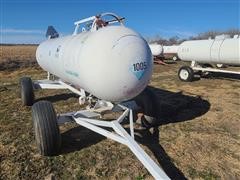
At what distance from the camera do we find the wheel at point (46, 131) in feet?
15.6

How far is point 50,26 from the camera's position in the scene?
10.2 meters

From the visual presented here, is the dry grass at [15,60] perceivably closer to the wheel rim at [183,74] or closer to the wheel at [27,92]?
the wheel rim at [183,74]

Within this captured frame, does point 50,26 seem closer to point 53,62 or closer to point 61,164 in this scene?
point 53,62

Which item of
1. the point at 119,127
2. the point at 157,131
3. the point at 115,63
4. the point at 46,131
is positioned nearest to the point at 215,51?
the point at 157,131

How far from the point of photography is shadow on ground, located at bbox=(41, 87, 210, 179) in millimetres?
4944

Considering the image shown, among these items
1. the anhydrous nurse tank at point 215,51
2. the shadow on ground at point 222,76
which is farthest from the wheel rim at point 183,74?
the shadow on ground at point 222,76

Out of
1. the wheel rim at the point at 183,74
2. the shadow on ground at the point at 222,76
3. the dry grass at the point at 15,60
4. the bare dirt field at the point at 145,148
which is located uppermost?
the dry grass at the point at 15,60

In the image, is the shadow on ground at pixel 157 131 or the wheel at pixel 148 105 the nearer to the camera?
the shadow on ground at pixel 157 131

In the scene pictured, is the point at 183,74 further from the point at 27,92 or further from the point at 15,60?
the point at 15,60

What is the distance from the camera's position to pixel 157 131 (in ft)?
20.1

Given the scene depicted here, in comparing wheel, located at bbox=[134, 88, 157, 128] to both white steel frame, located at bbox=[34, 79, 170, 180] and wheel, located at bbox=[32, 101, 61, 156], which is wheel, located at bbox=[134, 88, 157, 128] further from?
wheel, located at bbox=[32, 101, 61, 156]

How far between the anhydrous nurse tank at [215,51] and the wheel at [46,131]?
8.85 metres

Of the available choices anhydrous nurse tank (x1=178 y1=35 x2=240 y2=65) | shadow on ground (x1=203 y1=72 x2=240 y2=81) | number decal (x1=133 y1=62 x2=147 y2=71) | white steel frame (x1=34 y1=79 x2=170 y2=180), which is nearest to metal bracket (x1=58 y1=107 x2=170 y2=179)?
white steel frame (x1=34 y1=79 x2=170 y2=180)

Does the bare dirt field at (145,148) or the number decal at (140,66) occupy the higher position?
the number decal at (140,66)
